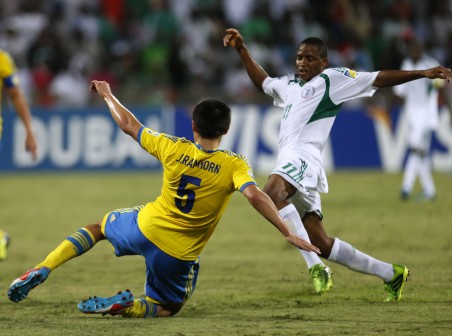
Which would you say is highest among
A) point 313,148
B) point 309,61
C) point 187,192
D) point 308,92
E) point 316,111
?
point 309,61

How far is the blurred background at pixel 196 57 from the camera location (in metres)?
20.1

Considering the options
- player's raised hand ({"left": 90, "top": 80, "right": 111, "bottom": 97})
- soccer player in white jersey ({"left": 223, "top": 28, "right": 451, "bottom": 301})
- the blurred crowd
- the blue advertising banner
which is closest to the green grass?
soccer player in white jersey ({"left": 223, "top": 28, "right": 451, "bottom": 301})

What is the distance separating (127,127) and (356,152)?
44.8 feet

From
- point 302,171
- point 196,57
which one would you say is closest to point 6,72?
point 302,171

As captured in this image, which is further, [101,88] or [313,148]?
[313,148]

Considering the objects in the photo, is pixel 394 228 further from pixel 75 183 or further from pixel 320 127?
pixel 75 183

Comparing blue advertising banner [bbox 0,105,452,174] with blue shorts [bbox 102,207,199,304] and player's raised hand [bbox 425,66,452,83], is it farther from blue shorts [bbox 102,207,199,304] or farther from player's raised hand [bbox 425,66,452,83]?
blue shorts [bbox 102,207,199,304]

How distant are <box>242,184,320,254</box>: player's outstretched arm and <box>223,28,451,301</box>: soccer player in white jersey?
139 centimetres

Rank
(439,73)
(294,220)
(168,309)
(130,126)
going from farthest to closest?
(294,220)
(439,73)
(168,309)
(130,126)

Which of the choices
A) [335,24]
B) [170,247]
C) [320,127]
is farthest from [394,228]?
[335,24]

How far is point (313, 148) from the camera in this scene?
26.9 feet

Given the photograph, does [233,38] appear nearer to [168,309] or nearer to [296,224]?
[296,224]

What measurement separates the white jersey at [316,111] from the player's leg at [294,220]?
0.22 m

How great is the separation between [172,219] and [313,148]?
178cm
